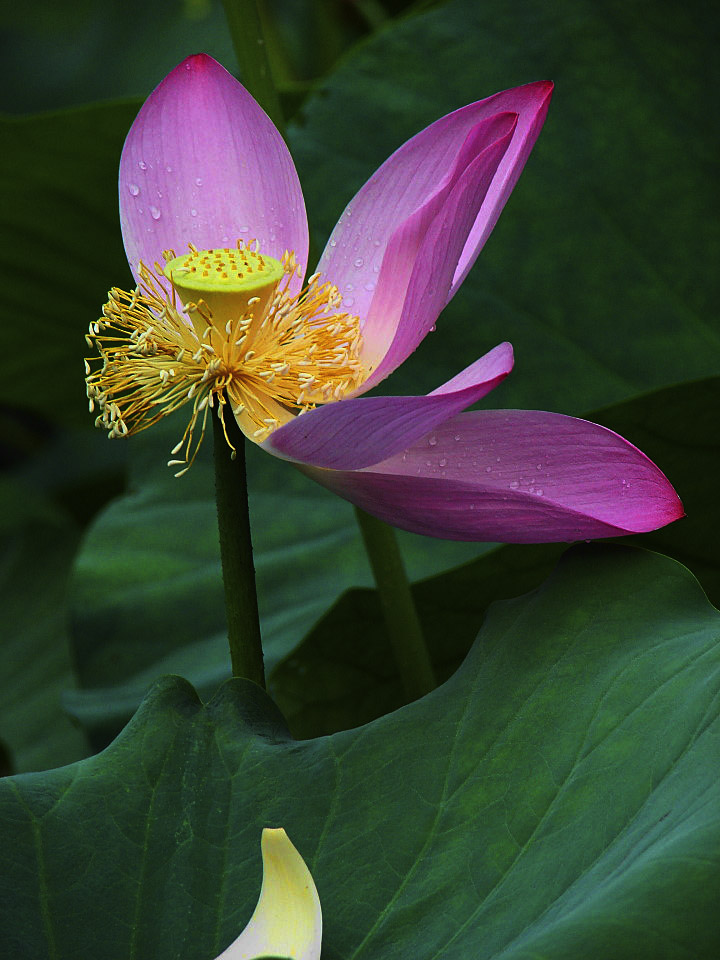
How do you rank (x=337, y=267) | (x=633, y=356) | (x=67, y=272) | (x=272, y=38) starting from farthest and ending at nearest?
1. (x=272, y=38)
2. (x=67, y=272)
3. (x=633, y=356)
4. (x=337, y=267)

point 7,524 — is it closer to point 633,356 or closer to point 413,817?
point 633,356

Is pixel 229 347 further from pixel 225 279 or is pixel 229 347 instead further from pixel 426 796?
pixel 426 796

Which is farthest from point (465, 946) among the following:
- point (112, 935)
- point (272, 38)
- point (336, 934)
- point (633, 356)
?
point (272, 38)

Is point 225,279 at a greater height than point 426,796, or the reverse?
point 225,279

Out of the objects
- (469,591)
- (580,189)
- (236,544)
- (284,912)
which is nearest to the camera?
(284,912)

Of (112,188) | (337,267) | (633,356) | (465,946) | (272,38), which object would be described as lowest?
(465,946)

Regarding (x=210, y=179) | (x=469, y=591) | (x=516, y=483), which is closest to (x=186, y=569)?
(x=469, y=591)

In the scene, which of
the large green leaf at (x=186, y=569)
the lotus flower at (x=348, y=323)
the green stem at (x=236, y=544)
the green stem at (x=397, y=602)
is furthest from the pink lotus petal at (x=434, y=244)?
the large green leaf at (x=186, y=569)
